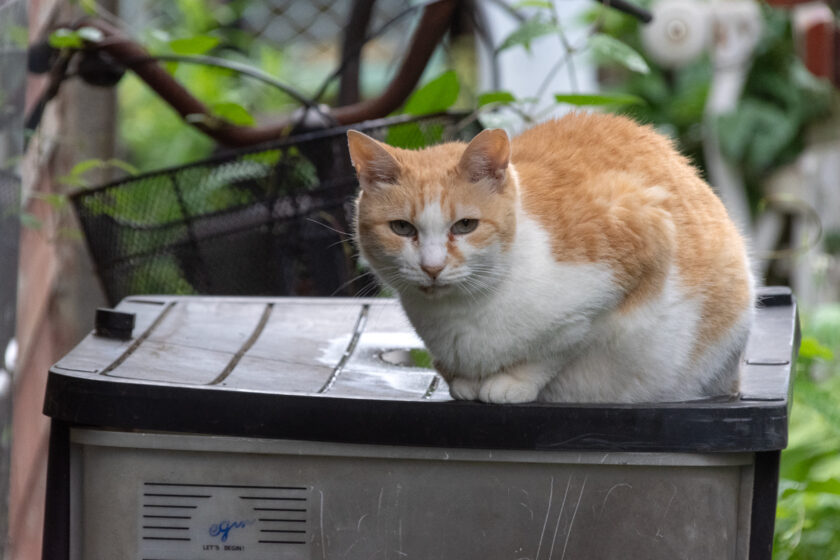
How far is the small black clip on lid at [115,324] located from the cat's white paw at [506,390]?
2.02ft

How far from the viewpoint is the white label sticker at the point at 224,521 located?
4.38 ft

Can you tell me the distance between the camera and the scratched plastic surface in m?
1.45

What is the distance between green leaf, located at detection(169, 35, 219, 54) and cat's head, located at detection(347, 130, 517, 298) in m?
0.98

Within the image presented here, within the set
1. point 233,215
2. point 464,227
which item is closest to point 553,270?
point 464,227

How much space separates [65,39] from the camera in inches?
84.7

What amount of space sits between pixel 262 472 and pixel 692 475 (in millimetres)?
547

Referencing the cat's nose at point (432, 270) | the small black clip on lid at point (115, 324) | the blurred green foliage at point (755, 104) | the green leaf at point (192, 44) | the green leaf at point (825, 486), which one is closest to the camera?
the cat's nose at point (432, 270)

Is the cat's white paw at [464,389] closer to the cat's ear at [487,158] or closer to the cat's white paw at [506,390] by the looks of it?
the cat's white paw at [506,390]

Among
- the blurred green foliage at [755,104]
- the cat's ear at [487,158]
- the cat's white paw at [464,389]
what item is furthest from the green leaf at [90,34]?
the blurred green foliage at [755,104]

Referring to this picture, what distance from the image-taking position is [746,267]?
1.61m

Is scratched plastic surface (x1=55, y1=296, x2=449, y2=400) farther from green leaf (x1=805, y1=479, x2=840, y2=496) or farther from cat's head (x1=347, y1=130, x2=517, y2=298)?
green leaf (x1=805, y1=479, x2=840, y2=496)

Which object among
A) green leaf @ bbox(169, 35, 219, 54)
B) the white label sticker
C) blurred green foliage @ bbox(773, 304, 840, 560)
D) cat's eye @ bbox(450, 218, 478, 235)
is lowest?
blurred green foliage @ bbox(773, 304, 840, 560)

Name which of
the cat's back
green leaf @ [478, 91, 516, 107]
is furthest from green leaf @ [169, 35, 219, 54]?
the cat's back

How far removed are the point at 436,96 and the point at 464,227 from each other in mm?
864
